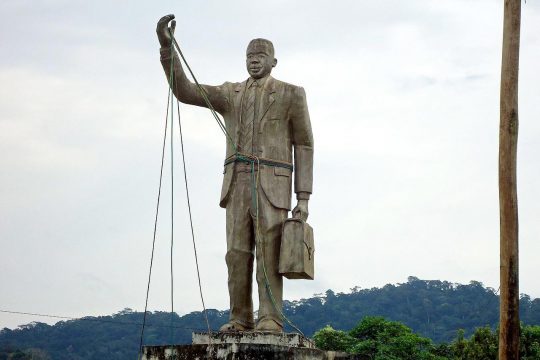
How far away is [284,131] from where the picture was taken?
39.0 feet

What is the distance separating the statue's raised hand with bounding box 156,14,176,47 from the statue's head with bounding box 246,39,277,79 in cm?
99

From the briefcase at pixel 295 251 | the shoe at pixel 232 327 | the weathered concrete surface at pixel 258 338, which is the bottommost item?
the weathered concrete surface at pixel 258 338

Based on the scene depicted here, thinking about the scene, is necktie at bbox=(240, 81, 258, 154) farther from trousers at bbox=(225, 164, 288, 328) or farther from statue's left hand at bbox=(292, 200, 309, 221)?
statue's left hand at bbox=(292, 200, 309, 221)

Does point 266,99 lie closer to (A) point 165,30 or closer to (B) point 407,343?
(A) point 165,30

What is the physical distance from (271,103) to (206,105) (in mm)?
827

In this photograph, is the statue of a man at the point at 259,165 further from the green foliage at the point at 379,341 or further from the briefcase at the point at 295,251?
the green foliage at the point at 379,341

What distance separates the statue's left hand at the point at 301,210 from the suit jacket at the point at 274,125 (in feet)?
0.26

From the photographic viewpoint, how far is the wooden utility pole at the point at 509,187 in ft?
39.0

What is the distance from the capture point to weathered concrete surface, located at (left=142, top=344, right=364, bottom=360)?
34.1 ft

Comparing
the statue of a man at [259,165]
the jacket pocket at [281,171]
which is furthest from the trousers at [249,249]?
the jacket pocket at [281,171]

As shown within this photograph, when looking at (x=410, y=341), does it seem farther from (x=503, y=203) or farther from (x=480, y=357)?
(x=503, y=203)

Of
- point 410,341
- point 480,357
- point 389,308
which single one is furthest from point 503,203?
point 389,308

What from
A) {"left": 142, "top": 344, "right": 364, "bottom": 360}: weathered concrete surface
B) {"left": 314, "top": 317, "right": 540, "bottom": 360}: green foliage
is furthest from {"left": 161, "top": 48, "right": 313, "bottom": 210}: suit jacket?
{"left": 314, "top": 317, "right": 540, "bottom": 360}: green foliage

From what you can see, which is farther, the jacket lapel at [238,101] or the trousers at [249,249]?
the jacket lapel at [238,101]
